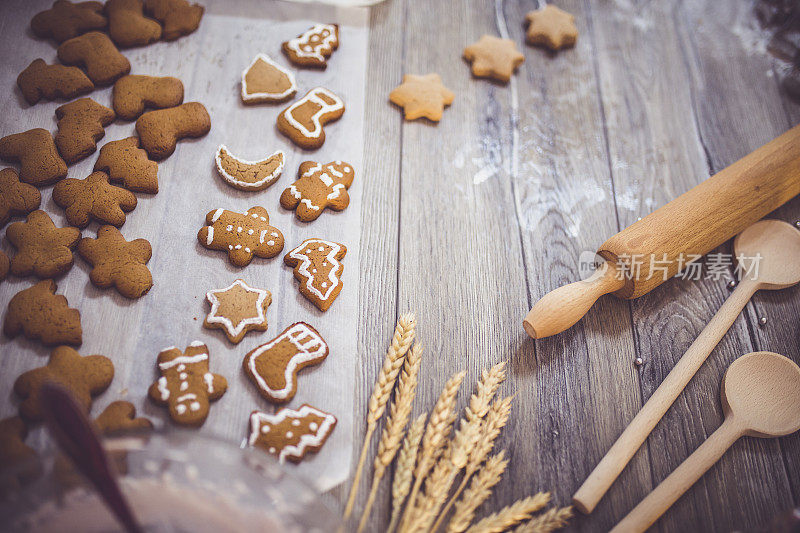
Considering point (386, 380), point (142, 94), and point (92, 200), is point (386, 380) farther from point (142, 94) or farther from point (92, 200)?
point (142, 94)

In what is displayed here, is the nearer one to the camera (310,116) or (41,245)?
(41,245)

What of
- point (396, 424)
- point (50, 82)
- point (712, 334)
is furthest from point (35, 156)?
point (712, 334)

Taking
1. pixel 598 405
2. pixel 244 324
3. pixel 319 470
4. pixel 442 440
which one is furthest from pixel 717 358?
pixel 244 324

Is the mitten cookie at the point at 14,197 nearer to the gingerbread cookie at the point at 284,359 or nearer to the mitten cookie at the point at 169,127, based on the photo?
the mitten cookie at the point at 169,127

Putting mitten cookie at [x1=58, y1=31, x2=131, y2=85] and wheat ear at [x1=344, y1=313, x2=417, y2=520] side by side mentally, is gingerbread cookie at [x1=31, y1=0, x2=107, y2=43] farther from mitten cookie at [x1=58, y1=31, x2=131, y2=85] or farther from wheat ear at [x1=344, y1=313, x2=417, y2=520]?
wheat ear at [x1=344, y1=313, x2=417, y2=520]

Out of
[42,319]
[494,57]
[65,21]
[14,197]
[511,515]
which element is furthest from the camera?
[494,57]

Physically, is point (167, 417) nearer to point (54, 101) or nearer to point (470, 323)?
point (470, 323)
